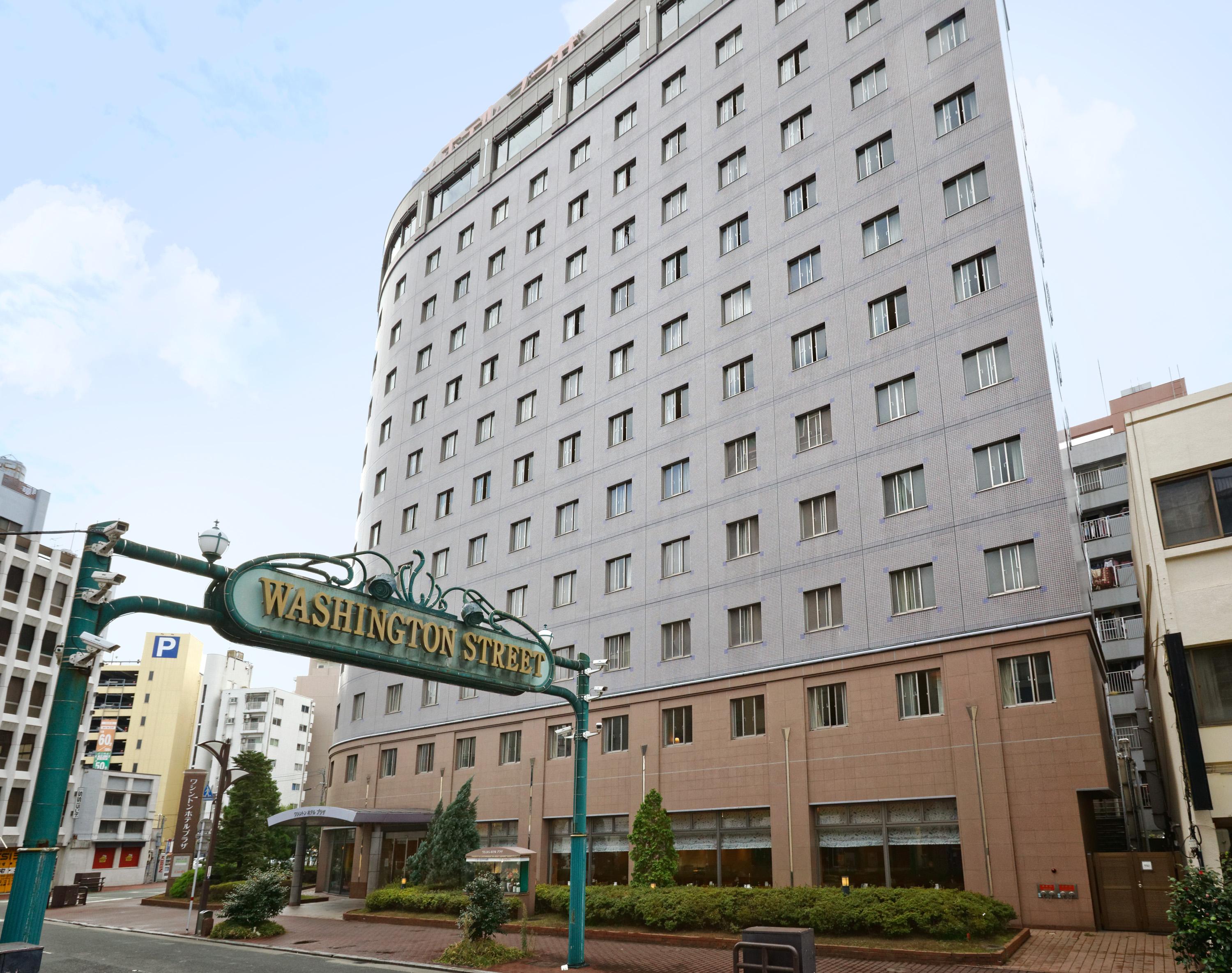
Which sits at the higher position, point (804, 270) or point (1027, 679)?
point (804, 270)

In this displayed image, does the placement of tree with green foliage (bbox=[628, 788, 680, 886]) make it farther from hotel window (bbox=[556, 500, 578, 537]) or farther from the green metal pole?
the green metal pole

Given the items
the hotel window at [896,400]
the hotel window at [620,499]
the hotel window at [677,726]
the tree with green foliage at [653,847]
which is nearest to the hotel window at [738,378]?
the hotel window at [896,400]

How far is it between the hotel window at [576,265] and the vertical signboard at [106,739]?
76594mm

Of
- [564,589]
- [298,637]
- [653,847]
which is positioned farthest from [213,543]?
→ [564,589]

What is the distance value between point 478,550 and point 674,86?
2826cm

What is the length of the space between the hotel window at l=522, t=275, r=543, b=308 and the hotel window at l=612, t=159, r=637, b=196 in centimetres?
695

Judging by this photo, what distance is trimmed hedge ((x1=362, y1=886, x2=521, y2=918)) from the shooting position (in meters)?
36.8

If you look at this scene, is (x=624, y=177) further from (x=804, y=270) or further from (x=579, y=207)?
(x=804, y=270)

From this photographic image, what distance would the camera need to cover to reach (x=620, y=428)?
47.1 metres

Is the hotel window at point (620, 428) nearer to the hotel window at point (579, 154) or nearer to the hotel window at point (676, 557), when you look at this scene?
the hotel window at point (676, 557)

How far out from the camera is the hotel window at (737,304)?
42875mm

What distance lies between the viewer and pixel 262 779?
64000mm

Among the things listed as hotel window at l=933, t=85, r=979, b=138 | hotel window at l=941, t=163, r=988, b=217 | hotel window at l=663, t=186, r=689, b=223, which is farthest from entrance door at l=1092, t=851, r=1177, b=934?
hotel window at l=663, t=186, r=689, b=223

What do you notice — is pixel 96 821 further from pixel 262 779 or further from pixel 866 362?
pixel 866 362
